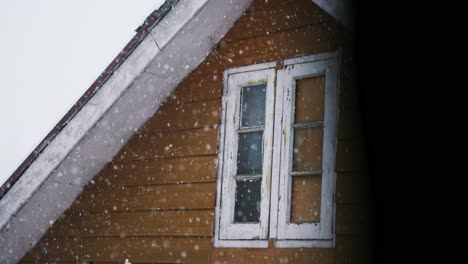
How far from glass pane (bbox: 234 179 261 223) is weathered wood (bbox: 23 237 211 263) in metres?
0.34

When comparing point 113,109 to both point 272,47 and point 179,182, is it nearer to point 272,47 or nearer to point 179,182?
point 179,182

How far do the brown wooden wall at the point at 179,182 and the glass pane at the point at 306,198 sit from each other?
236mm

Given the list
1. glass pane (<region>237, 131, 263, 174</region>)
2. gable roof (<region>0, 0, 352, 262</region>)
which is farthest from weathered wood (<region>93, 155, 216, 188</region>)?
glass pane (<region>237, 131, 263, 174</region>)

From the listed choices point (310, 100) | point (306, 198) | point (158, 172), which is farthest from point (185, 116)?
point (306, 198)

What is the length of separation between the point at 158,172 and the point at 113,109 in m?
0.74

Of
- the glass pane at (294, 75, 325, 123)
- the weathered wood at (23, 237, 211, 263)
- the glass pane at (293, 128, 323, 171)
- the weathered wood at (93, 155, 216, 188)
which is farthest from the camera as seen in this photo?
the weathered wood at (93, 155, 216, 188)

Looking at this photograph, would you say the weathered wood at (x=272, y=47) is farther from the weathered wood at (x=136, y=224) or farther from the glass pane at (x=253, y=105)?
the weathered wood at (x=136, y=224)

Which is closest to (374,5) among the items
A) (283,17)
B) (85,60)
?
(283,17)

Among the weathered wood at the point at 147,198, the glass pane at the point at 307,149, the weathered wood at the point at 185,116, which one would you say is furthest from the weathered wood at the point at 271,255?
the weathered wood at the point at 185,116

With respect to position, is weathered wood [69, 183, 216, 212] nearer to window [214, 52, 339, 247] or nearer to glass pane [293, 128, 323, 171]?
window [214, 52, 339, 247]

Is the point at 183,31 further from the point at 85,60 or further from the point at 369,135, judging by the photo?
the point at 85,60

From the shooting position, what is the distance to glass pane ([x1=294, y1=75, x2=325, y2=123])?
12.7 feet

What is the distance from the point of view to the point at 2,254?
15.5 feet

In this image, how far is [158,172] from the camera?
465 centimetres
